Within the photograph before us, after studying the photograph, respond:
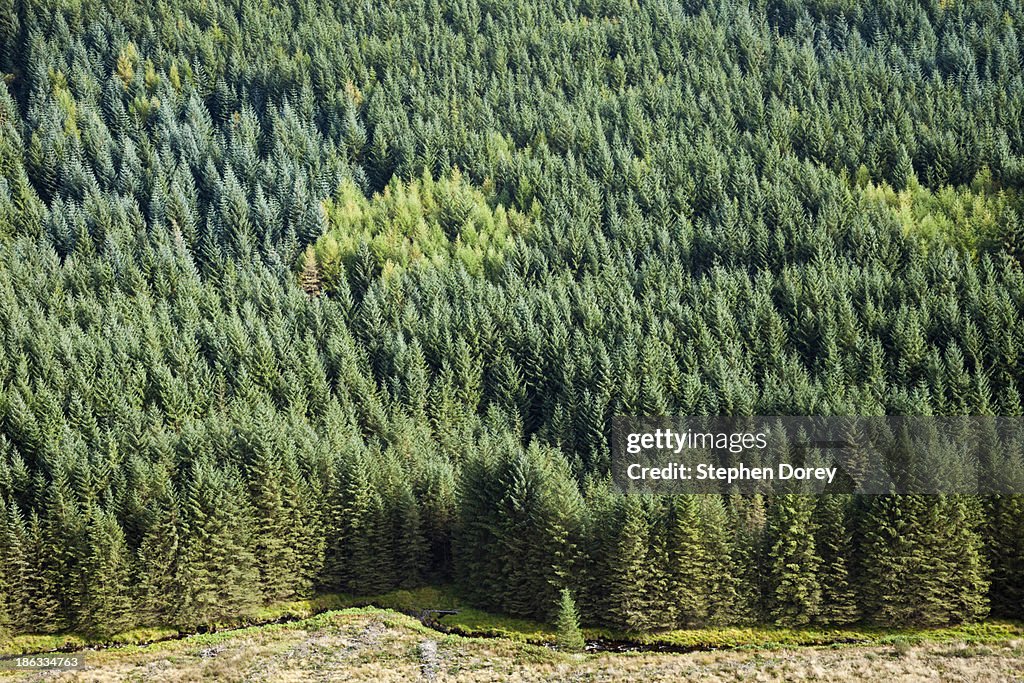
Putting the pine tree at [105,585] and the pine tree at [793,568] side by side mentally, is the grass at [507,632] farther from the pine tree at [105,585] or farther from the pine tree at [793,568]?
the pine tree at [793,568]

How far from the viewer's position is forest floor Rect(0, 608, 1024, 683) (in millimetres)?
92875

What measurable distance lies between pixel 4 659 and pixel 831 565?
228 ft

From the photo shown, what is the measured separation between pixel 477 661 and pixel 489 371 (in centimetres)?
5372

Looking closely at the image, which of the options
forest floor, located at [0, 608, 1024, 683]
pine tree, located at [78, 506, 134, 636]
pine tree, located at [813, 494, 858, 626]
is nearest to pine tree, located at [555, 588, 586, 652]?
forest floor, located at [0, 608, 1024, 683]

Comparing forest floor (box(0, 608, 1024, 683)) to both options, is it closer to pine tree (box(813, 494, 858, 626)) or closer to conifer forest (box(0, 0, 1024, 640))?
pine tree (box(813, 494, 858, 626))

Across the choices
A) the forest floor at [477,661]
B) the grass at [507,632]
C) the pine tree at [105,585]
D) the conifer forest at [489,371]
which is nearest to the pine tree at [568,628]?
the forest floor at [477,661]

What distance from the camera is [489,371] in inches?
5797

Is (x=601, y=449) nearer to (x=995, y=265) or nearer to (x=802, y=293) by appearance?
(x=802, y=293)

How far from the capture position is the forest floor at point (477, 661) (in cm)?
9288

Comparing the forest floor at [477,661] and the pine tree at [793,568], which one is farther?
the pine tree at [793,568]

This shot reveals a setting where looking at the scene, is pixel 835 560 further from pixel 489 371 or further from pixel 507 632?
pixel 489 371

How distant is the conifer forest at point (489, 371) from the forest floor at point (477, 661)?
4.19 metres

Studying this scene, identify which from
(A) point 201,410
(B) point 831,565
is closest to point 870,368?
(B) point 831,565

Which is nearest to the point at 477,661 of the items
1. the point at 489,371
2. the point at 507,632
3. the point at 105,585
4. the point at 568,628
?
the point at 507,632
